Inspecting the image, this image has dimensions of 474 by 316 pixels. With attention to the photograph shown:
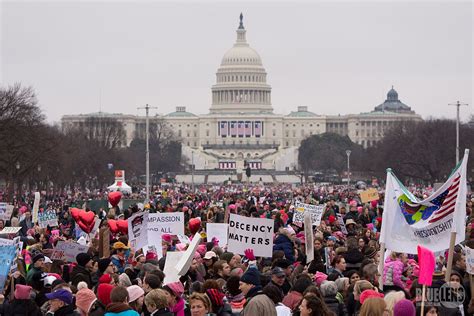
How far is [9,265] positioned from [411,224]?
158 inches

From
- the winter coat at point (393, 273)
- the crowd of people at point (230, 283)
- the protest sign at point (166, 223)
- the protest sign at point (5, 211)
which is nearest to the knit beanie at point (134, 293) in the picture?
the crowd of people at point (230, 283)

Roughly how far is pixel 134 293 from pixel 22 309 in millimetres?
1009

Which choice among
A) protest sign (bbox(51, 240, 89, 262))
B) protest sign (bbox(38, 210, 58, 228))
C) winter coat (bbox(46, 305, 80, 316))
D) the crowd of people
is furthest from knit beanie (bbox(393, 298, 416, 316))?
protest sign (bbox(38, 210, 58, 228))

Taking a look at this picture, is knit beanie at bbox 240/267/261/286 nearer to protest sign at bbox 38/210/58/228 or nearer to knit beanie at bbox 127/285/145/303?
knit beanie at bbox 127/285/145/303

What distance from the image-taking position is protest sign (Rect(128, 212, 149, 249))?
20359 mm

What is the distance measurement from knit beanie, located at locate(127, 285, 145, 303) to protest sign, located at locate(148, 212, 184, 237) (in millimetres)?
6959

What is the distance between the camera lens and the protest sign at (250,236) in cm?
1822

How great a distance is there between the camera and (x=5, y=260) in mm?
14734

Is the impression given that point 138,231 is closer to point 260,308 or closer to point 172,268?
point 172,268

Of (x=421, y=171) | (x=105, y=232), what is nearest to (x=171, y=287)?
(x=105, y=232)

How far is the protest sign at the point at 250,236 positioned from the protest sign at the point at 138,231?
238 centimetres

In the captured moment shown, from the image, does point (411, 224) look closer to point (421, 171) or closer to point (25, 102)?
point (25, 102)

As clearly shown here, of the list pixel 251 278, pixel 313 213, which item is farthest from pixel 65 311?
pixel 313 213

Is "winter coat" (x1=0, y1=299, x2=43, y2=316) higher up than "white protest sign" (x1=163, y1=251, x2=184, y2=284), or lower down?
lower down
